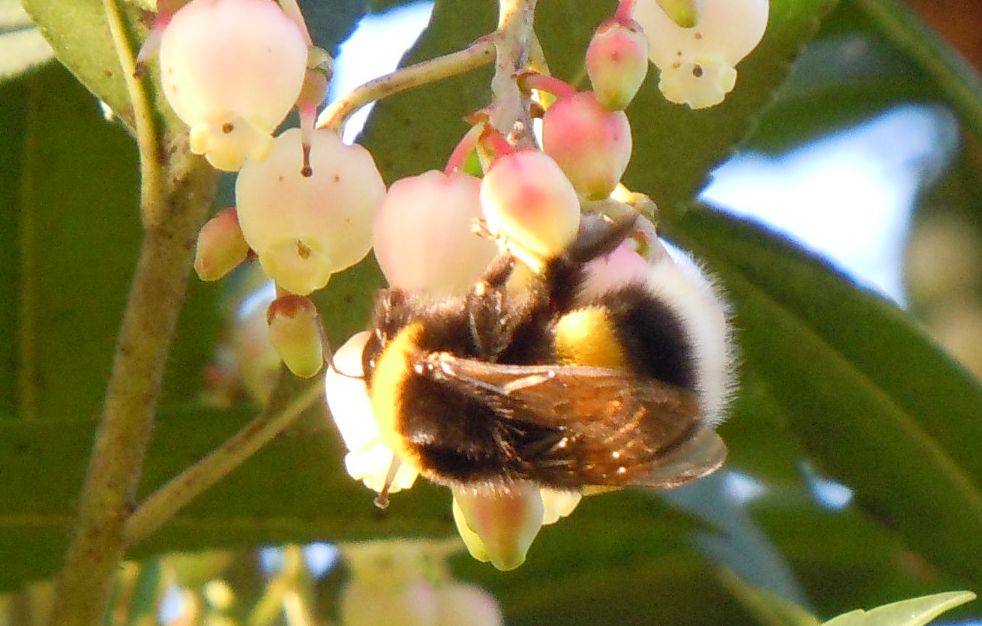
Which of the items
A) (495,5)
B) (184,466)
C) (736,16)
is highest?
(736,16)

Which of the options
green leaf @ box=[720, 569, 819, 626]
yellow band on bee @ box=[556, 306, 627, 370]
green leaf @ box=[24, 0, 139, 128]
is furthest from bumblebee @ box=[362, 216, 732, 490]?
green leaf @ box=[720, 569, 819, 626]

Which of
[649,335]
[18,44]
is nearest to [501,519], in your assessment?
[649,335]

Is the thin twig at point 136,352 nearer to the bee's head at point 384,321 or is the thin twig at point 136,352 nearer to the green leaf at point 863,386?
the bee's head at point 384,321

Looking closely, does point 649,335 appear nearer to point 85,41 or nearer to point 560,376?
point 560,376

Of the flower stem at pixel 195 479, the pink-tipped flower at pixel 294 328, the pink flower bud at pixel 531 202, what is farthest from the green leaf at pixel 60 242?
the pink flower bud at pixel 531 202

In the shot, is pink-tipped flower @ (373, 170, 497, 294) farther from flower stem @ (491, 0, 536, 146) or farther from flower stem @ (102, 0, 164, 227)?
flower stem @ (102, 0, 164, 227)

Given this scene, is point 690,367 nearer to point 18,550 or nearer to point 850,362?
point 850,362

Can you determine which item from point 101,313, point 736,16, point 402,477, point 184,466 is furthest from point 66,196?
point 736,16
